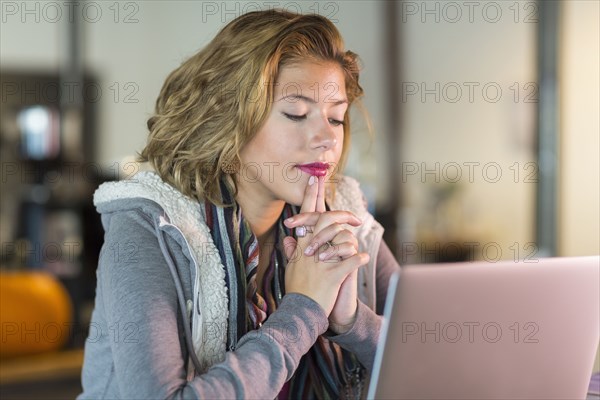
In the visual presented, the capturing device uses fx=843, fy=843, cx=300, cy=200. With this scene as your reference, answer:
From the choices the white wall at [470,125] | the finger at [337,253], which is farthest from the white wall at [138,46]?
the finger at [337,253]

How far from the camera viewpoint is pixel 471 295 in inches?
42.1

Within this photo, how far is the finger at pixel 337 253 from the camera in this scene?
1.42 m

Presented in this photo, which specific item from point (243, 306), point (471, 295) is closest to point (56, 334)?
point (243, 306)

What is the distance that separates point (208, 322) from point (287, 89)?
433 mm

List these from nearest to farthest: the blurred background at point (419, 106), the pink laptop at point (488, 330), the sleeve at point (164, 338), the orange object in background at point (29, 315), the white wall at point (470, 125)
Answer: the pink laptop at point (488, 330)
the sleeve at point (164, 338)
the orange object in background at point (29, 315)
the blurred background at point (419, 106)
the white wall at point (470, 125)

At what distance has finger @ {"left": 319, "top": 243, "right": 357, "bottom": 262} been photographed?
142cm

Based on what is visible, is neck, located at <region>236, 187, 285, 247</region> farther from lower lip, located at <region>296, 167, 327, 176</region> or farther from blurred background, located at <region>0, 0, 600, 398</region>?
blurred background, located at <region>0, 0, 600, 398</region>

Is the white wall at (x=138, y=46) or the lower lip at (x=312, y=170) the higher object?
the white wall at (x=138, y=46)

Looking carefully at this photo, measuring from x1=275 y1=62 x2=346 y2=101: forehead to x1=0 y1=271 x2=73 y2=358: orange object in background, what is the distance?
4.57 feet

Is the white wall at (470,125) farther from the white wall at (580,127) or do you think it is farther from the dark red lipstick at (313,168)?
the dark red lipstick at (313,168)

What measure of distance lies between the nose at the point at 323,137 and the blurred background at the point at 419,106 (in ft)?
10.3

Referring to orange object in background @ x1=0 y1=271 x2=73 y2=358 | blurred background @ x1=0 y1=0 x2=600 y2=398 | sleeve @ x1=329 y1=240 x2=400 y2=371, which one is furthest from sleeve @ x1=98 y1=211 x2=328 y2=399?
blurred background @ x1=0 y1=0 x2=600 y2=398

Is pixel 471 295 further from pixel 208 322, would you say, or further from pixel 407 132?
pixel 407 132

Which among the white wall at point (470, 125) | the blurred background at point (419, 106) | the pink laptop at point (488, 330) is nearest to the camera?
the pink laptop at point (488, 330)
